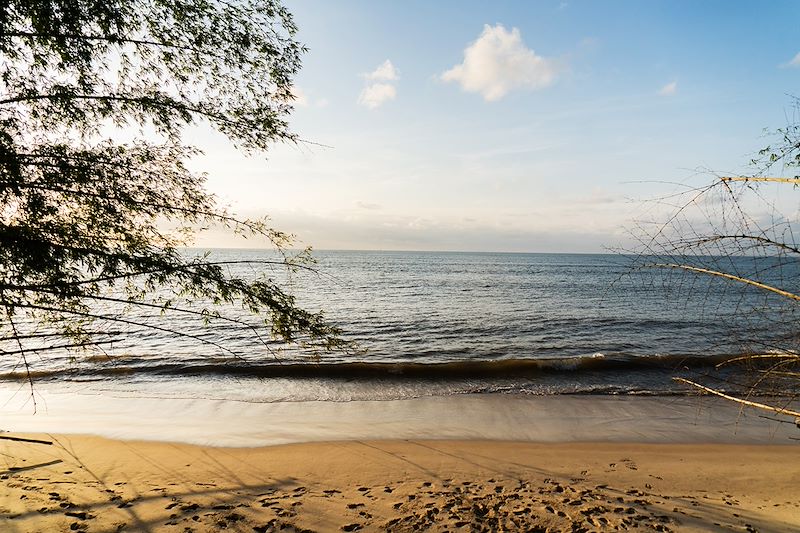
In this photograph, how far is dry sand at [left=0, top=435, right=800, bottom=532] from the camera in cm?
622

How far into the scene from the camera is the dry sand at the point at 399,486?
6219 millimetres

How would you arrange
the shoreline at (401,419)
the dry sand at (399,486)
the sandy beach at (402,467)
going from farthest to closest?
the shoreline at (401,419) < the sandy beach at (402,467) < the dry sand at (399,486)

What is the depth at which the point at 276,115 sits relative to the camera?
20.5ft

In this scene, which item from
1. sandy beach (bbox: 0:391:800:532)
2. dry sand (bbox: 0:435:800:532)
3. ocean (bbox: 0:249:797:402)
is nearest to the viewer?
dry sand (bbox: 0:435:800:532)

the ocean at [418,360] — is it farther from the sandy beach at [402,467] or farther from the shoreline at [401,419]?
the sandy beach at [402,467]

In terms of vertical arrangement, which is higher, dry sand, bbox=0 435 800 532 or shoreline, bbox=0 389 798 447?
dry sand, bbox=0 435 800 532

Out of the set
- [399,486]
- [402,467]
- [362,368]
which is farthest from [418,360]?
→ [399,486]

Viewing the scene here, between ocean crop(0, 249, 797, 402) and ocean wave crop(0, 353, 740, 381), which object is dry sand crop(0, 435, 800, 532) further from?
ocean wave crop(0, 353, 740, 381)

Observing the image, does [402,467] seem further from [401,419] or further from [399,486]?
[401,419]

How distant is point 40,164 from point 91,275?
4.53 ft

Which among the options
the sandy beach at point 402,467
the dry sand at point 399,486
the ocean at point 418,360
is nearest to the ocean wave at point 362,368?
the ocean at point 418,360

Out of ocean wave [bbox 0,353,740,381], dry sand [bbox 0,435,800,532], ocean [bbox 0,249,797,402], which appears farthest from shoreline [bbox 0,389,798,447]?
ocean wave [bbox 0,353,740,381]

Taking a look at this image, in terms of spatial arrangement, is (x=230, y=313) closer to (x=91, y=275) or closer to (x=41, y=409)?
(x=41, y=409)

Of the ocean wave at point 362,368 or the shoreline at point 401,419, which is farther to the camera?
the ocean wave at point 362,368
